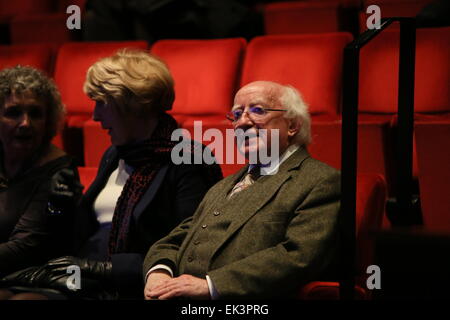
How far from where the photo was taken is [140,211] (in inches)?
47.4

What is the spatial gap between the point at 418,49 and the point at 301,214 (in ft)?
2.25

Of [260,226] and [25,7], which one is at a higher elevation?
[25,7]

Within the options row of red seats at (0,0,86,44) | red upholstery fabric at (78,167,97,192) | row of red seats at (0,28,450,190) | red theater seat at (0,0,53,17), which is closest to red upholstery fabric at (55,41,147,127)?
row of red seats at (0,28,450,190)

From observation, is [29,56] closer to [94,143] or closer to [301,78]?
[94,143]

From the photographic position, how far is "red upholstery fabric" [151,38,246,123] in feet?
5.71

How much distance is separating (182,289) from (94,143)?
2.51 ft

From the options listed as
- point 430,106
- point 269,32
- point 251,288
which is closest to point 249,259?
point 251,288

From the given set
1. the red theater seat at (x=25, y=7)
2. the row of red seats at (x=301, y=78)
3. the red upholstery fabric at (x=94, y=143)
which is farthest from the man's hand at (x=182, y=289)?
the red theater seat at (x=25, y=7)

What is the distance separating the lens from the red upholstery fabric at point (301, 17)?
1.93 m

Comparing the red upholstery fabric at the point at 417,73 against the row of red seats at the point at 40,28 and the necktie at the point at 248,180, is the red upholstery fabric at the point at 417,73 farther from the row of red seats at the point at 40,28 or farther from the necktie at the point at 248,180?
the row of red seats at the point at 40,28

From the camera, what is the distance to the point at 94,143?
1.72 meters

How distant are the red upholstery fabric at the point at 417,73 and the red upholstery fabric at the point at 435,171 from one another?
140 mm

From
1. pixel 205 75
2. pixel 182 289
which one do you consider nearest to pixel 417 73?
pixel 205 75

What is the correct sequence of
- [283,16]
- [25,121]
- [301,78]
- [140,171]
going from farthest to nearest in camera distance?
[283,16] < [301,78] < [25,121] < [140,171]
